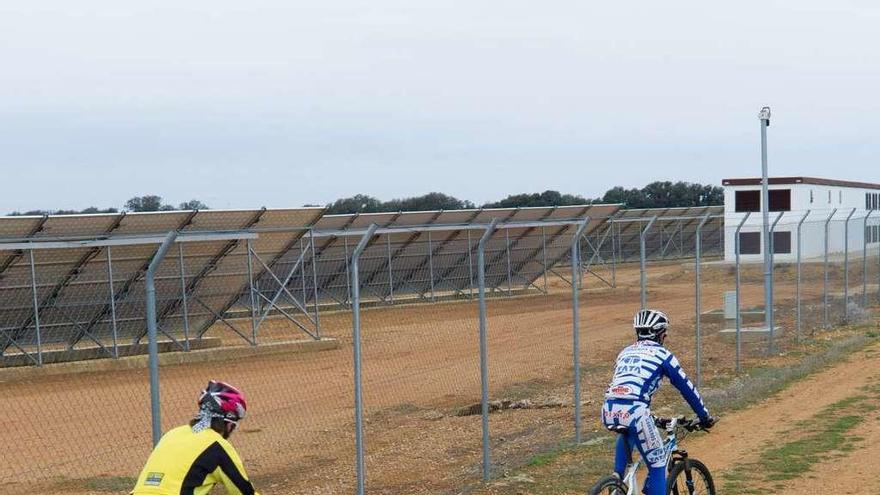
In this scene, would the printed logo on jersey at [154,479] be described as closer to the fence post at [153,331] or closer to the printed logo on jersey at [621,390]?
the fence post at [153,331]

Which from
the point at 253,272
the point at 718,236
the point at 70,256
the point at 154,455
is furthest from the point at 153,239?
the point at 718,236

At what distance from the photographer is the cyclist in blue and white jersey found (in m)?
6.84

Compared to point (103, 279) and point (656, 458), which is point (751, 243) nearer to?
point (103, 279)

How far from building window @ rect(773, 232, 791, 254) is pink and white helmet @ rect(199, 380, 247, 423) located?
129ft

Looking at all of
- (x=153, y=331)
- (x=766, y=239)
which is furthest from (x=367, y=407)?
(x=153, y=331)

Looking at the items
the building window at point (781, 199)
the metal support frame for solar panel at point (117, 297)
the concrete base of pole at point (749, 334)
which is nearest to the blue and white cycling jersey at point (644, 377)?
the metal support frame for solar panel at point (117, 297)

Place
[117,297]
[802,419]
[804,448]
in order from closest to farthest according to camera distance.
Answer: [804,448]
[802,419]
[117,297]

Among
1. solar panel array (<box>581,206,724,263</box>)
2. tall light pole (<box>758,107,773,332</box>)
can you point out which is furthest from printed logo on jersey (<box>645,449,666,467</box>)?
solar panel array (<box>581,206,724,263</box>)

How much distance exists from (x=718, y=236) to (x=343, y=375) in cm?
4178

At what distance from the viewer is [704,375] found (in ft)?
54.1

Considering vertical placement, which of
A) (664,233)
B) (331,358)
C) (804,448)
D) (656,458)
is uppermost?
(656,458)

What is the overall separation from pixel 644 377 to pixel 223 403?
301 centimetres

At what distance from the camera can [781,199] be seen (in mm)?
43875

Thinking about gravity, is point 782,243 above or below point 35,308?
below
